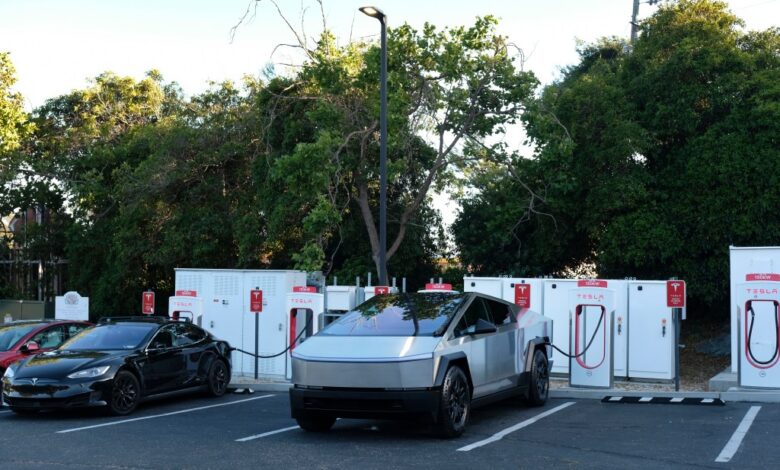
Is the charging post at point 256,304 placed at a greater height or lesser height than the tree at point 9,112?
lesser

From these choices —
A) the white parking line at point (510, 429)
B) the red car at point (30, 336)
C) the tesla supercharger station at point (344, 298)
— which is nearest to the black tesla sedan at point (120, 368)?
the red car at point (30, 336)

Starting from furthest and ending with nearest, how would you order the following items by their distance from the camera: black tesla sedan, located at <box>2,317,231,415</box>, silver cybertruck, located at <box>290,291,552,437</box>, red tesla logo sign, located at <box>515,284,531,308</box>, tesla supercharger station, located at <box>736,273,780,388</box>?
red tesla logo sign, located at <box>515,284,531,308</box>, tesla supercharger station, located at <box>736,273,780,388</box>, black tesla sedan, located at <box>2,317,231,415</box>, silver cybertruck, located at <box>290,291,552,437</box>

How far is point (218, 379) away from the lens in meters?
14.4

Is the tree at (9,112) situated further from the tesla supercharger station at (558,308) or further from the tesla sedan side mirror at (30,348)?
the tesla supercharger station at (558,308)

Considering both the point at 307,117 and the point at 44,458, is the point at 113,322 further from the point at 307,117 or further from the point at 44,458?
the point at 307,117

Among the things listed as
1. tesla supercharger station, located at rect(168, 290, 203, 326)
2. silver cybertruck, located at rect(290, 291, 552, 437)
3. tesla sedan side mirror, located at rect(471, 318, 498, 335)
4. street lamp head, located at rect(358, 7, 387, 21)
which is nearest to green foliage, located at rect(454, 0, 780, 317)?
street lamp head, located at rect(358, 7, 387, 21)

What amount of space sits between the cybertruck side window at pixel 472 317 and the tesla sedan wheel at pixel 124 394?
16.7ft

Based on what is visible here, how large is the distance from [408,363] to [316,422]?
159cm

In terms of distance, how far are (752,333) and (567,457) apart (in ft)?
22.7

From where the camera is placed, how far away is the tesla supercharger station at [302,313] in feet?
52.4

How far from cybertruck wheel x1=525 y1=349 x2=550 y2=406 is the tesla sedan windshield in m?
5.78

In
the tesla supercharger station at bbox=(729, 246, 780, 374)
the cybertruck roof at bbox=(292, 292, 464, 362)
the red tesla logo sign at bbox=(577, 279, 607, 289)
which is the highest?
the tesla supercharger station at bbox=(729, 246, 780, 374)

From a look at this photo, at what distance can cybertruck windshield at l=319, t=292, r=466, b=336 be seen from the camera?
980 centimetres

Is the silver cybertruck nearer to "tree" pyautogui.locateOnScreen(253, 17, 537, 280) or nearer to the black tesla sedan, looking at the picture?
the black tesla sedan
